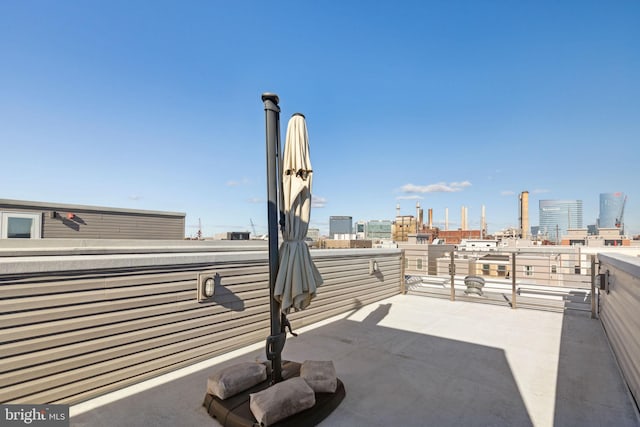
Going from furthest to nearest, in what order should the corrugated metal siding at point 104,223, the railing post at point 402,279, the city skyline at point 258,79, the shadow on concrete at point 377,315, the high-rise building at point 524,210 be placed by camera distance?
the high-rise building at point 524,210, the corrugated metal siding at point 104,223, the railing post at point 402,279, the city skyline at point 258,79, the shadow on concrete at point 377,315

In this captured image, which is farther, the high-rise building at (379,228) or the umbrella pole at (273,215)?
the high-rise building at (379,228)

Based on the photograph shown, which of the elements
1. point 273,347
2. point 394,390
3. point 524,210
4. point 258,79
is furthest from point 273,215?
point 524,210

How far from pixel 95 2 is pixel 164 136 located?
6.01 meters

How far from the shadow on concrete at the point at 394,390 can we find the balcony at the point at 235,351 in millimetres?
15

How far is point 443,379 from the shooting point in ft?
9.23

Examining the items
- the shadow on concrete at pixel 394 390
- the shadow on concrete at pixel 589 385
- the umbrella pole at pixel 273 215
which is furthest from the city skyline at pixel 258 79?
the shadow on concrete at pixel 589 385

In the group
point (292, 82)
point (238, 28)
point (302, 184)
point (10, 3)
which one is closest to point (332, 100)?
point (292, 82)

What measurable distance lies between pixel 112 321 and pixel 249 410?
5.16 ft

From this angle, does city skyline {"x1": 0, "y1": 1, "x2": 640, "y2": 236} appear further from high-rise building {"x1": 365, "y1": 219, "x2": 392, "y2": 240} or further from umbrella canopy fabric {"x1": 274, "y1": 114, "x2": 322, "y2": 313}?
high-rise building {"x1": 365, "y1": 219, "x2": 392, "y2": 240}

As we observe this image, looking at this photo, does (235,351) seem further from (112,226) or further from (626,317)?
(112,226)

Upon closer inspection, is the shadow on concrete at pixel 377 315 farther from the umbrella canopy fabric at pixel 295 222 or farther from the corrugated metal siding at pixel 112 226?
the corrugated metal siding at pixel 112 226

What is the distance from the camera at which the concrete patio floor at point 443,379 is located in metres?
2.20

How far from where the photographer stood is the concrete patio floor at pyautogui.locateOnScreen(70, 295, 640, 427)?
2.20 metres

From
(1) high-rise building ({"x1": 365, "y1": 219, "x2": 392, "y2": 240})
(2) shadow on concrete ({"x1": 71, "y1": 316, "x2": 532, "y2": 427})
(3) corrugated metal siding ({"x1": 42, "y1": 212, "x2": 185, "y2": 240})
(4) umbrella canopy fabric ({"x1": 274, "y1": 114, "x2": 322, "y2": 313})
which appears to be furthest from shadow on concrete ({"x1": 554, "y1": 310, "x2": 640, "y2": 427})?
(1) high-rise building ({"x1": 365, "y1": 219, "x2": 392, "y2": 240})
